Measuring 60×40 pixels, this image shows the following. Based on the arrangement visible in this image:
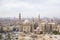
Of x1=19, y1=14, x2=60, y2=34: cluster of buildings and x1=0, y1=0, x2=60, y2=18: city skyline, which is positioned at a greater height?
x1=0, y1=0, x2=60, y2=18: city skyline

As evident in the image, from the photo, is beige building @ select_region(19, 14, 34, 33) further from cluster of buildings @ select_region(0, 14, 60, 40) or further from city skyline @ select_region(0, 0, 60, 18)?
city skyline @ select_region(0, 0, 60, 18)

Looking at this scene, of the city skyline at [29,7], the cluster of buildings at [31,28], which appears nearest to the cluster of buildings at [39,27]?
the cluster of buildings at [31,28]

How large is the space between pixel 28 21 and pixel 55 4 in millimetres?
517

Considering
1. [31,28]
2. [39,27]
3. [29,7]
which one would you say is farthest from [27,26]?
[29,7]

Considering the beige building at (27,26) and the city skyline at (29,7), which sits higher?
the city skyline at (29,7)

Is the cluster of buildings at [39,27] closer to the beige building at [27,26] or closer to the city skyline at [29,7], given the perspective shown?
the beige building at [27,26]

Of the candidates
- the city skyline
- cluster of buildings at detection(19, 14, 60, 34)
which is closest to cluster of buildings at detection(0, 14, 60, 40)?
cluster of buildings at detection(19, 14, 60, 34)

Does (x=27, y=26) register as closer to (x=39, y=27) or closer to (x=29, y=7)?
(x=39, y=27)

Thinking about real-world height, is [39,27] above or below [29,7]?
below

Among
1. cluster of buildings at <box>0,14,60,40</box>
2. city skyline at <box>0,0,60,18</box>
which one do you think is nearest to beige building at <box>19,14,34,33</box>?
cluster of buildings at <box>0,14,60,40</box>

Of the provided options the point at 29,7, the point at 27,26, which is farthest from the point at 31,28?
the point at 29,7

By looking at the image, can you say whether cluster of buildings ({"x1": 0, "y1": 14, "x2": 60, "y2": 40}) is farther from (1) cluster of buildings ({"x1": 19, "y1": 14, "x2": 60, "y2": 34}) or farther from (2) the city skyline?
(2) the city skyline

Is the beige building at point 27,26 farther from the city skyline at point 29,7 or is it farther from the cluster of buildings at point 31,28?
the city skyline at point 29,7

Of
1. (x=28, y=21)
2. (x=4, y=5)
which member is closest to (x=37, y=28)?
(x=28, y=21)
